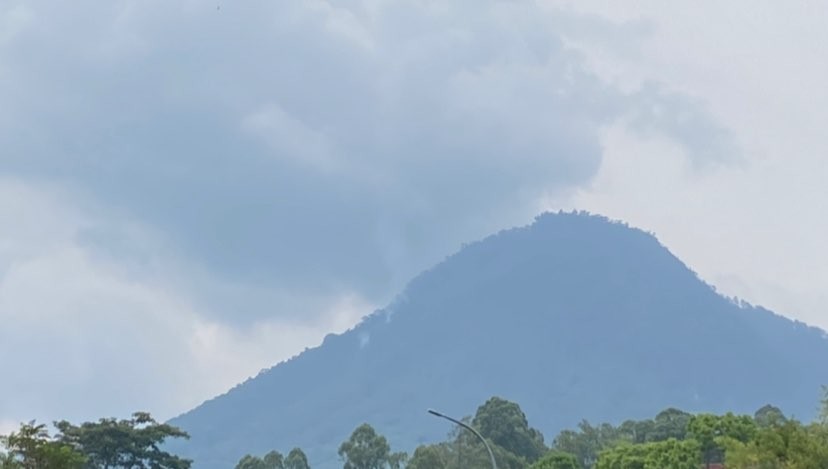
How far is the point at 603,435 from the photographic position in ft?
346

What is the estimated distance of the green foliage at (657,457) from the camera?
173 ft

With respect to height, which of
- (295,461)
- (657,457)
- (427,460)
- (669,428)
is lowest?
(657,457)

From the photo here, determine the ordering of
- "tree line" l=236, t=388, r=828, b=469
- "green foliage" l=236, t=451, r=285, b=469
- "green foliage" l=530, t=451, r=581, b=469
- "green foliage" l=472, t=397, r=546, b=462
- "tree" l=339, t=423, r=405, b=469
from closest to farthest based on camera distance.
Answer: "tree line" l=236, t=388, r=828, b=469
"green foliage" l=530, t=451, r=581, b=469
"green foliage" l=236, t=451, r=285, b=469
"green foliage" l=472, t=397, r=546, b=462
"tree" l=339, t=423, r=405, b=469

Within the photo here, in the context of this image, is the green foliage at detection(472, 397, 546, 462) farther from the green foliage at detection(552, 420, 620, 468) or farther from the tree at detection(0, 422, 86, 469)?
the tree at detection(0, 422, 86, 469)

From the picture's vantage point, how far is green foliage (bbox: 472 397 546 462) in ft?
330

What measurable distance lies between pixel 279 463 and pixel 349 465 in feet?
21.7

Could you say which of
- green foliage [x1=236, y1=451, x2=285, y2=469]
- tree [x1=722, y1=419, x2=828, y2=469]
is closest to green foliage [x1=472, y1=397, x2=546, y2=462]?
green foliage [x1=236, y1=451, x2=285, y2=469]

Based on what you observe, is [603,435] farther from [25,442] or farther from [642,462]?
[25,442]

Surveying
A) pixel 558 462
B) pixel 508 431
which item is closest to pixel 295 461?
pixel 508 431

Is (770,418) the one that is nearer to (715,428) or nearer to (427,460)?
(715,428)

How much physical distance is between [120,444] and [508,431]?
39018mm

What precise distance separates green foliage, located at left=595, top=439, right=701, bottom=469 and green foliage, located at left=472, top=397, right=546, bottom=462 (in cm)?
4440

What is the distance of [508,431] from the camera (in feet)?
330

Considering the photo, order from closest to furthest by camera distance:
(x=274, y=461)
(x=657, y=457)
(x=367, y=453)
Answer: (x=657, y=457)
(x=367, y=453)
(x=274, y=461)
